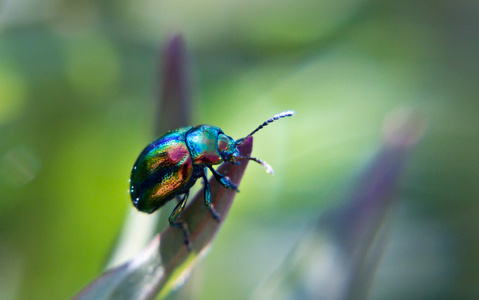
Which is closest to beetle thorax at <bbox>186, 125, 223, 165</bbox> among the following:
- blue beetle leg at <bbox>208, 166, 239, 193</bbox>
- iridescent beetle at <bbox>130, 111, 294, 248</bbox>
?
iridescent beetle at <bbox>130, 111, 294, 248</bbox>

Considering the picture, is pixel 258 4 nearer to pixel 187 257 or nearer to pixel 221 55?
pixel 221 55

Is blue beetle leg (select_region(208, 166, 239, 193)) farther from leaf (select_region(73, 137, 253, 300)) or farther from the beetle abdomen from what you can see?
the beetle abdomen

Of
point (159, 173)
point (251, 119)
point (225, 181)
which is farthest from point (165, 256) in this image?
point (251, 119)

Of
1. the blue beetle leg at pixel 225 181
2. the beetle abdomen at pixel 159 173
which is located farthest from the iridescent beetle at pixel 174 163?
the blue beetle leg at pixel 225 181

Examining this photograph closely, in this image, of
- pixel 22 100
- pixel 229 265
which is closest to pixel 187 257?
pixel 229 265

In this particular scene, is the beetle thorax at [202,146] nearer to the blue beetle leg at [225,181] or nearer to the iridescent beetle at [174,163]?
the iridescent beetle at [174,163]

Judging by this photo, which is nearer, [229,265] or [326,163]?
[229,265]
